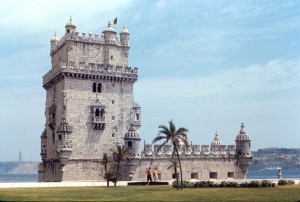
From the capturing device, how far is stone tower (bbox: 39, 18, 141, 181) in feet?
190

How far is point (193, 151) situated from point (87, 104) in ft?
51.7

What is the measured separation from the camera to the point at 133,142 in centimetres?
5794

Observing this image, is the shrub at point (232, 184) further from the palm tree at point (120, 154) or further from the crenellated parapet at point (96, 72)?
the crenellated parapet at point (96, 72)

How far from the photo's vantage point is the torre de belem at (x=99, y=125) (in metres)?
58.0

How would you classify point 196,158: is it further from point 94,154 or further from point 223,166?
point 94,154

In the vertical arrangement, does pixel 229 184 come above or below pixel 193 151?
below

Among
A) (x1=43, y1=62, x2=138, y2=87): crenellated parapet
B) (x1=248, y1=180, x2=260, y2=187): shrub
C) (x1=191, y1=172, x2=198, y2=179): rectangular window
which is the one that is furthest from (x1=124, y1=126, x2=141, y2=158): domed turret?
(x1=248, y1=180, x2=260, y2=187): shrub

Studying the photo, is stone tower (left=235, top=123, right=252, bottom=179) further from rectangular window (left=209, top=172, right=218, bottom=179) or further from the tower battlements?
the tower battlements

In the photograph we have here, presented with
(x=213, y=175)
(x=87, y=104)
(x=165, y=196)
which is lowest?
(x=165, y=196)

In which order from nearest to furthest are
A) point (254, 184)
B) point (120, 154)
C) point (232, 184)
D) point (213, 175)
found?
point (254, 184), point (232, 184), point (120, 154), point (213, 175)

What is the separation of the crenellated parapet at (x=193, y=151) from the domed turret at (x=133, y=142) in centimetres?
180

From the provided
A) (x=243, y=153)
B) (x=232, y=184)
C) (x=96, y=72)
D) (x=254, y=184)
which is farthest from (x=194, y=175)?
(x=254, y=184)

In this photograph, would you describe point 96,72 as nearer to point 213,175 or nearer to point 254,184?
point 213,175

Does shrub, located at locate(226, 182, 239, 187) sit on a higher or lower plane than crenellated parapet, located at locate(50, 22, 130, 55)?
lower
